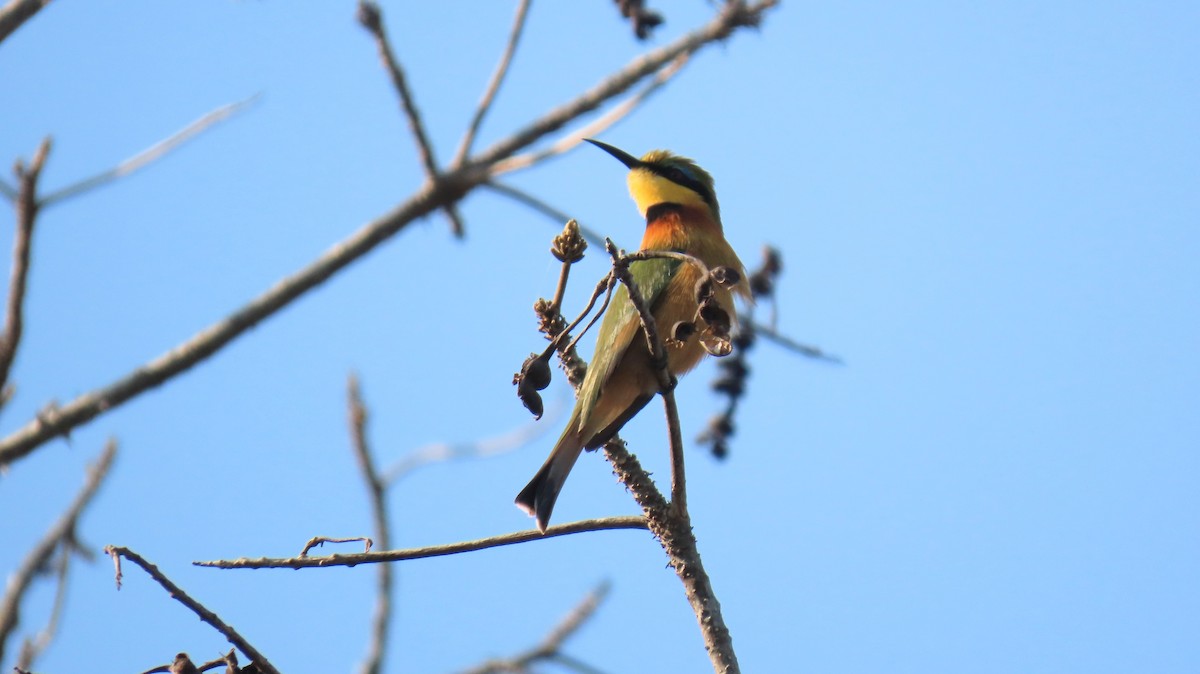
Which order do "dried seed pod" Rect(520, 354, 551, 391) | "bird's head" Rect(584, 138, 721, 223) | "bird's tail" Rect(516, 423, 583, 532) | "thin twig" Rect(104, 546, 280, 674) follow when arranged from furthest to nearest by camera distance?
"bird's head" Rect(584, 138, 721, 223)
"bird's tail" Rect(516, 423, 583, 532)
"dried seed pod" Rect(520, 354, 551, 391)
"thin twig" Rect(104, 546, 280, 674)

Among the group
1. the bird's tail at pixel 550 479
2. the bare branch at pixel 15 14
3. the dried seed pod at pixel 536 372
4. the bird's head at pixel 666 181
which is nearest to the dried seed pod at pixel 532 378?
the dried seed pod at pixel 536 372

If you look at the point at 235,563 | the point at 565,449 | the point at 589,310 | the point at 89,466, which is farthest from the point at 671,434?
the point at 89,466

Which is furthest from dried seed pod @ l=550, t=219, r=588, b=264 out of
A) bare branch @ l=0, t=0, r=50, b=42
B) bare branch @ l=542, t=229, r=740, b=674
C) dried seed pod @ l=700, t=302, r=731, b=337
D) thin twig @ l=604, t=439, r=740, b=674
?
bare branch @ l=0, t=0, r=50, b=42

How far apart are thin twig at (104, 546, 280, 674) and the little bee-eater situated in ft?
4.52

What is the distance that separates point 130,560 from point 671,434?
0.96 metres

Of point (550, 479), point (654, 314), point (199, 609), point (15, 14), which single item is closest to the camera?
point (199, 609)

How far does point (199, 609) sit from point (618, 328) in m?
2.14

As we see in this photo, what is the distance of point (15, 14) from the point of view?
3525 millimetres

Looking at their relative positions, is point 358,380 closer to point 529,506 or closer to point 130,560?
point 529,506

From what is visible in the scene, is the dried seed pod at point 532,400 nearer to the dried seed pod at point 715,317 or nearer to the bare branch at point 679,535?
the bare branch at point 679,535

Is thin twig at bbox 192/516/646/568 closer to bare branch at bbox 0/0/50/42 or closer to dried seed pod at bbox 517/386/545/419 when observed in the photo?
dried seed pod at bbox 517/386/545/419

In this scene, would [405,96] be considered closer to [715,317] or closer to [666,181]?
[666,181]

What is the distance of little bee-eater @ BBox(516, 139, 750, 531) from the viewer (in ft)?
11.3

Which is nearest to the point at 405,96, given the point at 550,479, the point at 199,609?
the point at 550,479
